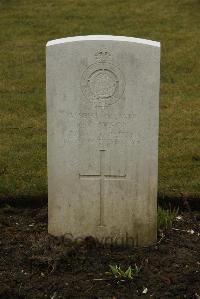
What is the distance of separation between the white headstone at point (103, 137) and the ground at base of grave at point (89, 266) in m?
0.15

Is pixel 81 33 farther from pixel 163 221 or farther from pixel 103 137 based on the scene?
pixel 103 137

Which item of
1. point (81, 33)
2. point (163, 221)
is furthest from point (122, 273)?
point (81, 33)

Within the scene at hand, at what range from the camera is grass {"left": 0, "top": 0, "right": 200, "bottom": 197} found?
634 cm

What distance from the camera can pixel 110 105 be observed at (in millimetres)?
4613

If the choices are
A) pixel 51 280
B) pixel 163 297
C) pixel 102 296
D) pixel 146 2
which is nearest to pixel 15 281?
pixel 51 280

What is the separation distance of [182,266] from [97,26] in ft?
29.1

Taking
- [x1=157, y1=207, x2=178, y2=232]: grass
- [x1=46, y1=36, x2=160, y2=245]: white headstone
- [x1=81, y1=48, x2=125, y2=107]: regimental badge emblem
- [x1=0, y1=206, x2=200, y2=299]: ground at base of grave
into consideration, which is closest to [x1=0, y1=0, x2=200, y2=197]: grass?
[x1=157, y1=207, x2=178, y2=232]: grass

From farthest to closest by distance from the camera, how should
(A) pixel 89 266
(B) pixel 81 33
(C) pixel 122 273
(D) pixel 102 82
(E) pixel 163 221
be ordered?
(B) pixel 81 33, (E) pixel 163 221, (D) pixel 102 82, (A) pixel 89 266, (C) pixel 122 273

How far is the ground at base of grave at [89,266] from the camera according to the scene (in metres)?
4.21

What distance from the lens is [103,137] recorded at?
4664 mm

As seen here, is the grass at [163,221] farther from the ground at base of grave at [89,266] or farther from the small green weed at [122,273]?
the small green weed at [122,273]

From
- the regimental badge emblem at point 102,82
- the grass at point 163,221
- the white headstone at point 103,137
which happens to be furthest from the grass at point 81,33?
the regimental badge emblem at point 102,82

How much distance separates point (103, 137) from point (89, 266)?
0.89 m

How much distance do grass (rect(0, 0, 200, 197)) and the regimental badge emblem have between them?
146cm
